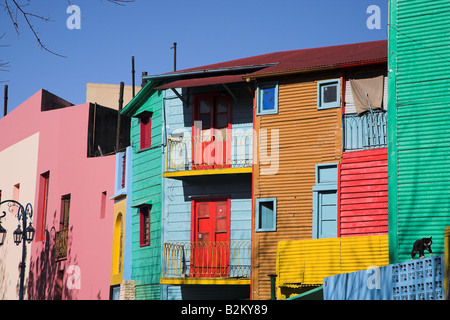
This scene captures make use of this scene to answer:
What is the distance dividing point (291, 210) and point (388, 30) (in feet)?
19.4

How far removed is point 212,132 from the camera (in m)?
24.4

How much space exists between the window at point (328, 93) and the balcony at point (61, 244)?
12927 mm

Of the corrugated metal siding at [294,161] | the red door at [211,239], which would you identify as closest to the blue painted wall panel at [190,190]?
the red door at [211,239]

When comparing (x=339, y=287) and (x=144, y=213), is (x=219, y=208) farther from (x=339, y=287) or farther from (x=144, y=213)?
(x=339, y=287)

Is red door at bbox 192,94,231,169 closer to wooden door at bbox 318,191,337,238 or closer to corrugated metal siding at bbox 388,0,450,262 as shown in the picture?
wooden door at bbox 318,191,337,238

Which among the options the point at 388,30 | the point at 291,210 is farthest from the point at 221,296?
the point at 388,30

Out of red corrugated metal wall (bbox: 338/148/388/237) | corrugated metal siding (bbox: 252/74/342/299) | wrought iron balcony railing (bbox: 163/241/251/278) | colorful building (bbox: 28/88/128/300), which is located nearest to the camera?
red corrugated metal wall (bbox: 338/148/388/237)

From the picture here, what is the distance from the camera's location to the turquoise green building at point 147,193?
25.2 m

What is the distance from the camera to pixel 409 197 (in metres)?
17.6

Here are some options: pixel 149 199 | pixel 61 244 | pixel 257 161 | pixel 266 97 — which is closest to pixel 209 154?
pixel 257 161

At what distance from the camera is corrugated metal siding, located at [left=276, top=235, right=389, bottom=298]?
1933 cm

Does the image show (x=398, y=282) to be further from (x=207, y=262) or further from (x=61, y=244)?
(x=61, y=244)

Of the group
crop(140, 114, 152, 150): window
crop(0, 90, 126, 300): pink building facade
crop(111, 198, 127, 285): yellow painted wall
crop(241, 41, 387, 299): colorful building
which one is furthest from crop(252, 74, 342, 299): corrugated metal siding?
crop(0, 90, 126, 300): pink building facade

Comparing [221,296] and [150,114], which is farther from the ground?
[150,114]
